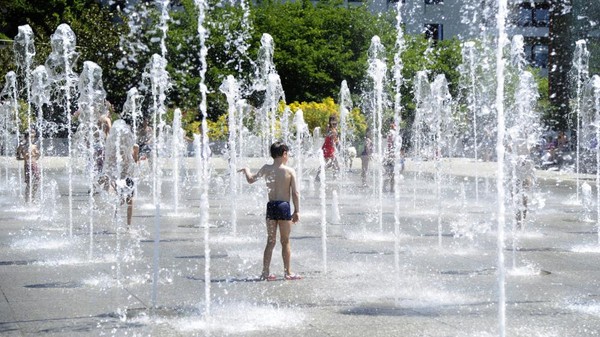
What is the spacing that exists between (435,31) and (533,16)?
6643 mm

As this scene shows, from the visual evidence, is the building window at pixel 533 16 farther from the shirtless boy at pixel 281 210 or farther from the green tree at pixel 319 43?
the shirtless boy at pixel 281 210

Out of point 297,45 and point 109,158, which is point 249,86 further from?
point 109,158

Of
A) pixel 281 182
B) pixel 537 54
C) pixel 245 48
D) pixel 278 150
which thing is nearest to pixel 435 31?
pixel 537 54

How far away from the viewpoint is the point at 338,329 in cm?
673

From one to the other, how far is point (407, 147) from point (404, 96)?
340 centimetres

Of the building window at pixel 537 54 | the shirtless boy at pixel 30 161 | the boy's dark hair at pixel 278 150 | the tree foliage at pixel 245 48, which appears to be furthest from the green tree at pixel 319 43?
the boy's dark hair at pixel 278 150

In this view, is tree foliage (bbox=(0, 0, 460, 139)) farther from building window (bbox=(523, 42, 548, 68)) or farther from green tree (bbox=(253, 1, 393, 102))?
building window (bbox=(523, 42, 548, 68))

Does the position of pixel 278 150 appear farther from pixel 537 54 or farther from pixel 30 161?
pixel 537 54

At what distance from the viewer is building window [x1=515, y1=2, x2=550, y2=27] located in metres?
62.1

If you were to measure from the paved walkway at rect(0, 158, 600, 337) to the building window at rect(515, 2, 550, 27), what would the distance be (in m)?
47.8

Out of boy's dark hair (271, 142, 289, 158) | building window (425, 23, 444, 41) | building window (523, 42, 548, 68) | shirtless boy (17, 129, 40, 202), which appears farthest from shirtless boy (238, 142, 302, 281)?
building window (523, 42, 548, 68)

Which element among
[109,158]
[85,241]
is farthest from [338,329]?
[109,158]

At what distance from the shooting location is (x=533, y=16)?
62000 mm

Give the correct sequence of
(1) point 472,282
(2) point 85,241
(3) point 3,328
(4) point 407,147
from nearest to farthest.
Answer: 1. (3) point 3,328
2. (1) point 472,282
3. (2) point 85,241
4. (4) point 407,147
